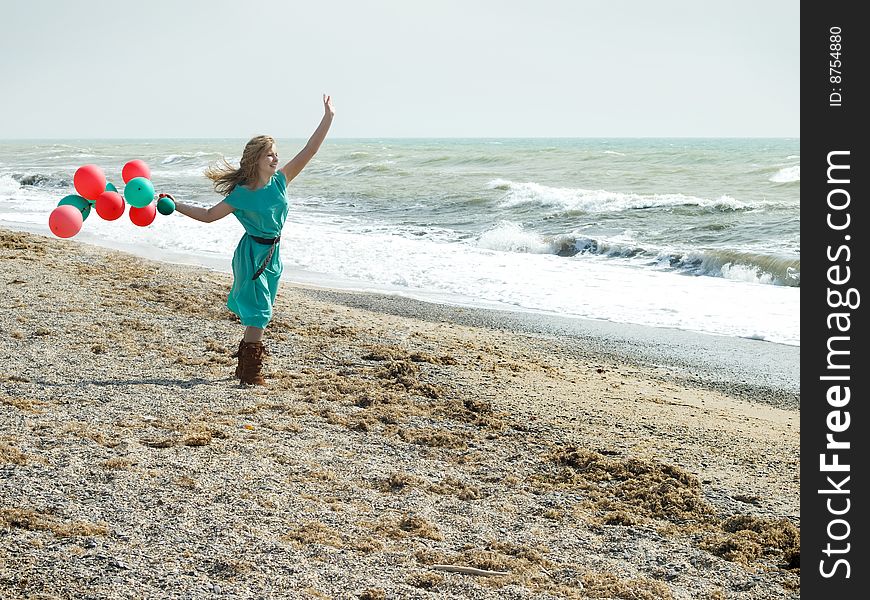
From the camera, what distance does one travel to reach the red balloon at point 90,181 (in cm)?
552

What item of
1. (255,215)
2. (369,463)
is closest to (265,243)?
(255,215)

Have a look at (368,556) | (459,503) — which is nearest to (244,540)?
(368,556)

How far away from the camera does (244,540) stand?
3.48 m

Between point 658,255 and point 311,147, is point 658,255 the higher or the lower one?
the lower one

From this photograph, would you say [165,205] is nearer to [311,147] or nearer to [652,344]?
[311,147]

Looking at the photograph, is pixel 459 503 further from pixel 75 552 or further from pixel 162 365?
pixel 162 365

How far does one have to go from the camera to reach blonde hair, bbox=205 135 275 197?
5.27 m

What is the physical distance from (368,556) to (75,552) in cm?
108

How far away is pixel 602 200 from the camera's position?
22.9m

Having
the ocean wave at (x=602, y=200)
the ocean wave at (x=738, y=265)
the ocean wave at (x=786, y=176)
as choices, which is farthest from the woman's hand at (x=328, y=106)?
the ocean wave at (x=786, y=176)

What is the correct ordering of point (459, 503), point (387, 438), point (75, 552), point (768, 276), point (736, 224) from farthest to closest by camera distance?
1. point (736, 224)
2. point (768, 276)
3. point (387, 438)
4. point (459, 503)
5. point (75, 552)

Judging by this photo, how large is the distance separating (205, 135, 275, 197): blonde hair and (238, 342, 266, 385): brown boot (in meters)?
0.97

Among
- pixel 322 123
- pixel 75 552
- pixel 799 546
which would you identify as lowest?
pixel 799 546

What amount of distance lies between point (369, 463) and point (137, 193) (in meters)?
2.20
